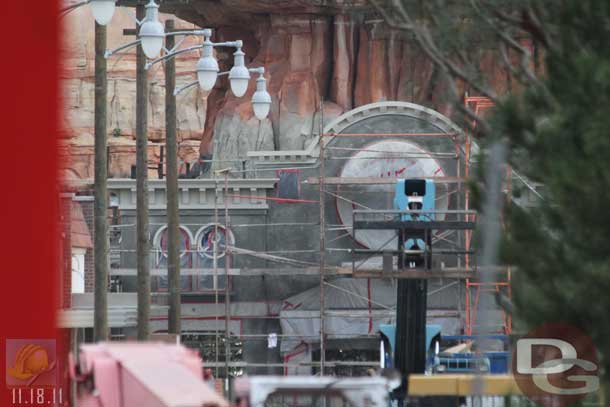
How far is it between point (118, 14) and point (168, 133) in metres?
60.5

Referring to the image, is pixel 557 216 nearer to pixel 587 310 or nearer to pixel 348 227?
pixel 587 310

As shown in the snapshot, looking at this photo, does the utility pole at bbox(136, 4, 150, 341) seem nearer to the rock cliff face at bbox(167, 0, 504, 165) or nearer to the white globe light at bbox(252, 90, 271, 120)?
the white globe light at bbox(252, 90, 271, 120)

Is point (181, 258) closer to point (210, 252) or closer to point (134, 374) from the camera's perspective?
point (210, 252)

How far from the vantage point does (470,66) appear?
13.9 metres

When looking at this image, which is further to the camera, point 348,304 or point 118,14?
point 118,14

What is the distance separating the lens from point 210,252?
4544 cm

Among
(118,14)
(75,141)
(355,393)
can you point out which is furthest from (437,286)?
(118,14)

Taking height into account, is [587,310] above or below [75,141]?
below

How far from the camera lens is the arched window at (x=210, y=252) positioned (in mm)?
45438

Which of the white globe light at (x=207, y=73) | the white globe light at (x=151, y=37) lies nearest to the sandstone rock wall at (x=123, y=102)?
the white globe light at (x=207, y=73)

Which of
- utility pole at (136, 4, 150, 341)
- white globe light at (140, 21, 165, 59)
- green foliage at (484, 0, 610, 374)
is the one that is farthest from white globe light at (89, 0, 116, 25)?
green foliage at (484, 0, 610, 374)

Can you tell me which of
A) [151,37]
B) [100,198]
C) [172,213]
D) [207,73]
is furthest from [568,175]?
[172,213]

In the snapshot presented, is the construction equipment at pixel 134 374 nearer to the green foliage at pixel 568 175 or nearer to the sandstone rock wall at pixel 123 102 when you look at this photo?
the green foliage at pixel 568 175

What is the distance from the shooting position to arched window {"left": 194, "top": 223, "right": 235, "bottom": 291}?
4544cm
